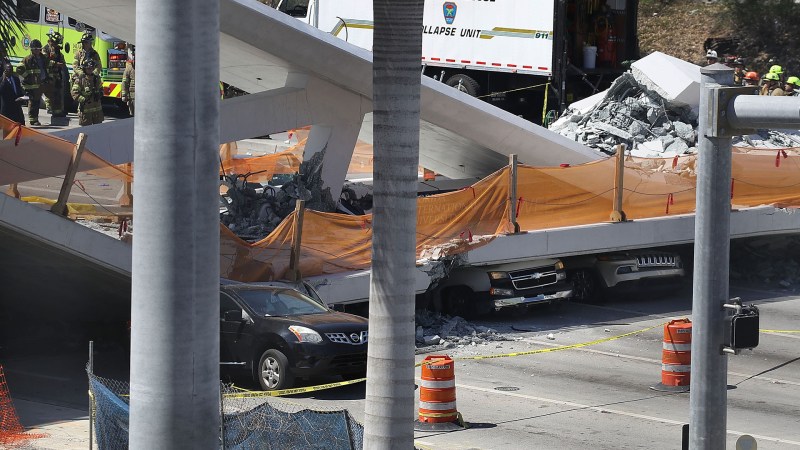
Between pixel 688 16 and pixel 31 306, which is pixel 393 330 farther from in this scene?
pixel 688 16

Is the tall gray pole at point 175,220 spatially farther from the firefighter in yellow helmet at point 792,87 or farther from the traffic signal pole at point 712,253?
the firefighter in yellow helmet at point 792,87

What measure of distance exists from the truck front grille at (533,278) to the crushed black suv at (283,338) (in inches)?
162

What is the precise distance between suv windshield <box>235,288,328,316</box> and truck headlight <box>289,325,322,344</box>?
58 centimetres

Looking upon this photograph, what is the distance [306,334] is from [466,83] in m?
18.4

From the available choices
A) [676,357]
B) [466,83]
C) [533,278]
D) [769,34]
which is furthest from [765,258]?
[769,34]

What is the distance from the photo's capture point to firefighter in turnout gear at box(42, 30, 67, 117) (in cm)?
3319

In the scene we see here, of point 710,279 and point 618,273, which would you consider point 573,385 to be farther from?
point 710,279

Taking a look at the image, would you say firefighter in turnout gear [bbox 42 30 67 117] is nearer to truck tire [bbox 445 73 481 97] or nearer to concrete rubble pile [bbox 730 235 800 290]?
truck tire [bbox 445 73 481 97]

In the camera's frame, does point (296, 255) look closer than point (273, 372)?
No

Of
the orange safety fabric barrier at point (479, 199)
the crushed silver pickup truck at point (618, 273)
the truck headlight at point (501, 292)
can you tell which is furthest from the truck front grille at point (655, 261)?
the truck headlight at point (501, 292)

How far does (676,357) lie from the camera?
51.7 feet

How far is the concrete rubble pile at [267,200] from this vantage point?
1984 cm

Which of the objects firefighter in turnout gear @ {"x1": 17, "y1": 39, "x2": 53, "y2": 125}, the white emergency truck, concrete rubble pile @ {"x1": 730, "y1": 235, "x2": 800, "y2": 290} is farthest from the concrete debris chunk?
firefighter in turnout gear @ {"x1": 17, "y1": 39, "x2": 53, "y2": 125}

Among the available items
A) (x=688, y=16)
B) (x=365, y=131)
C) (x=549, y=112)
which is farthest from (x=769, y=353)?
(x=688, y=16)
